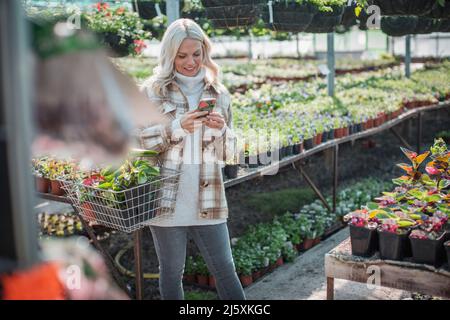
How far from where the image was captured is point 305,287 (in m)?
3.79

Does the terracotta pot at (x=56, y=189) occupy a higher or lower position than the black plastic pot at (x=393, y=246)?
higher

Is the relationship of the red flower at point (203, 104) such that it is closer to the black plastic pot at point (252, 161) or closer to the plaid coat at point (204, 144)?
the plaid coat at point (204, 144)

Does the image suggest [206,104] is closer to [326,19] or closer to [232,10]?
[232,10]

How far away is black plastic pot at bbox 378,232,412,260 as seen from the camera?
2.71 metres

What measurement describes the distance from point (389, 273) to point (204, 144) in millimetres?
967

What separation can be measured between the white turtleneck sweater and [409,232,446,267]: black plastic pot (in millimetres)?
840

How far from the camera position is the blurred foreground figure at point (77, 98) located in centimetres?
97

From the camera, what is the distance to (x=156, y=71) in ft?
8.55

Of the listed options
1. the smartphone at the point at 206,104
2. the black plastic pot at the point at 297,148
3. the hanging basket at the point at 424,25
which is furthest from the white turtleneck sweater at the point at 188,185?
the hanging basket at the point at 424,25

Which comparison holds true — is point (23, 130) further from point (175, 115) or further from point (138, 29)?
point (138, 29)

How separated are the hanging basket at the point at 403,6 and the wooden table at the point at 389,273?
1819 millimetres

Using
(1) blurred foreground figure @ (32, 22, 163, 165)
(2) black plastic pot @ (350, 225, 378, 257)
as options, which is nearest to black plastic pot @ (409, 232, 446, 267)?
(2) black plastic pot @ (350, 225, 378, 257)

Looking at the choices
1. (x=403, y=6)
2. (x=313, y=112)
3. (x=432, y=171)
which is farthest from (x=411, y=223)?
(x=313, y=112)

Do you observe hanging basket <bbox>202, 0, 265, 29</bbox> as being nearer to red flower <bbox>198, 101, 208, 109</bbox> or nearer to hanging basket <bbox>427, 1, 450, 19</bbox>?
hanging basket <bbox>427, 1, 450, 19</bbox>
